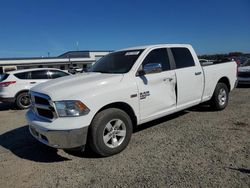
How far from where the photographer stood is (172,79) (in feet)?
16.2

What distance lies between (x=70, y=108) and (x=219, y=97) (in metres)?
4.60

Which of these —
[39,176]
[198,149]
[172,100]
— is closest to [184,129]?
[172,100]

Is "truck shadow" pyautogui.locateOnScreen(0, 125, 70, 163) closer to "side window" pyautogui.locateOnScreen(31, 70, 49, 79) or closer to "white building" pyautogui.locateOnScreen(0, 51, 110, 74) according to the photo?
"side window" pyautogui.locateOnScreen(31, 70, 49, 79)

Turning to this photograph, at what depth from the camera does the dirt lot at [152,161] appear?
10.3 feet

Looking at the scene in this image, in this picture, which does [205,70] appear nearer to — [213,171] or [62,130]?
[213,171]

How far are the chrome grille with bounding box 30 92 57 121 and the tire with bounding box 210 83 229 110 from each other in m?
4.51

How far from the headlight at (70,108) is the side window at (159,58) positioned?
1751 mm

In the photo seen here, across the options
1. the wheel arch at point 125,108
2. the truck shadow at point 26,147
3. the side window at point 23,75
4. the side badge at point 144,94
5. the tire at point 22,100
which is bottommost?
the truck shadow at point 26,147

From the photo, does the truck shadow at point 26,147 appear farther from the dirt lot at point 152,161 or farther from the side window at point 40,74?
the side window at point 40,74

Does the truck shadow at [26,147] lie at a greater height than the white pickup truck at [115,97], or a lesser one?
lesser

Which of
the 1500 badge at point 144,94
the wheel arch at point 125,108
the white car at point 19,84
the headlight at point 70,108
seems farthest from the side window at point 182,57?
the white car at point 19,84

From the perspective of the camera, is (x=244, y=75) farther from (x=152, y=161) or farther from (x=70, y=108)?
(x=70, y=108)

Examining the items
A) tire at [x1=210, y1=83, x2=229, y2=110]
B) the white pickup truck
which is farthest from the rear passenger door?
tire at [x1=210, y1=83, x2=229, y2=110]

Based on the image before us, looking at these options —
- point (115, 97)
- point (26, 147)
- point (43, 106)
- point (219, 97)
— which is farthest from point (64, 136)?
point (219, 97)
